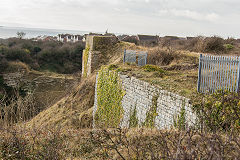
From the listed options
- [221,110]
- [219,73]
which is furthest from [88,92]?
[221,110]

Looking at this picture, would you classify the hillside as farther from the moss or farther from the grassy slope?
the moss

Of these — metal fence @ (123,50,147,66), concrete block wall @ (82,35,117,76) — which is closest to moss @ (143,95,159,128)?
metal fence @ (123,50,147,66)

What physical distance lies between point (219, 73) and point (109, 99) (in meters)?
5.46

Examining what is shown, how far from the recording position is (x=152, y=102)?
7.80 meters

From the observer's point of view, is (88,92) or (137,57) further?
(88,92)

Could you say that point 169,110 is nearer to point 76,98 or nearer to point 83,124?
point 83,124

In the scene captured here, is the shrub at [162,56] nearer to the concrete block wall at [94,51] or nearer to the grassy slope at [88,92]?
the grassy slope at [88,92]

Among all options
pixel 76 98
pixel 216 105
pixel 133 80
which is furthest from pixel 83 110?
pixel 216 105

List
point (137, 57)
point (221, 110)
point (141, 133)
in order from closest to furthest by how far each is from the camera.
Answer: point (141, 133) → point (221, 110) → point (137, 57)

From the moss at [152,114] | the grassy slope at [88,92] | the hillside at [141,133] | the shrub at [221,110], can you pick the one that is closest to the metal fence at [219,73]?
the shrub at [221,110]

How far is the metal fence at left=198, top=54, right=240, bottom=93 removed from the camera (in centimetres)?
612

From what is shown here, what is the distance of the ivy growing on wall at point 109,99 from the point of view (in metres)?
9.98

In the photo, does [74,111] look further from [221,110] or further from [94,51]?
[221,110]

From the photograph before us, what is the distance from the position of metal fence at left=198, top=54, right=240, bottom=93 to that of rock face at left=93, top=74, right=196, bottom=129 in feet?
2.60
